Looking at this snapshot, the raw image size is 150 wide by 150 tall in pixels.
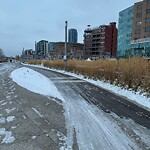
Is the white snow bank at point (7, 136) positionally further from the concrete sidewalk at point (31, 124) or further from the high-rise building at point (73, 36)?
the high-rise building at point (73, 36)

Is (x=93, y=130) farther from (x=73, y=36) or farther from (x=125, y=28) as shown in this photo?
(x=73, y=36)

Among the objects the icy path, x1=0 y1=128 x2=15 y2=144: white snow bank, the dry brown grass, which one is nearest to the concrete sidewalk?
x1=0 y1=128 x2=15 y2=144: white snow bank

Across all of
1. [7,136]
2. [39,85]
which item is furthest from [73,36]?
[7,136]

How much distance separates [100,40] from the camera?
110 metres

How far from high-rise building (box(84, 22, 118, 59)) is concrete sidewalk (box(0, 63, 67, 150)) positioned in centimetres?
9904

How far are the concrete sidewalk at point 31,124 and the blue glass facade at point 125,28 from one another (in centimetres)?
7838

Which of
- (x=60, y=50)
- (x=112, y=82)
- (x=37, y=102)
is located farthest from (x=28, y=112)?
(x=60, y=50)

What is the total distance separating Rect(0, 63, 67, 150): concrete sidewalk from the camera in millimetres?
4176

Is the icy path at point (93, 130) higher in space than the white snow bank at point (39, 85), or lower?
lower

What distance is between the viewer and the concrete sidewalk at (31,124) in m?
4.18

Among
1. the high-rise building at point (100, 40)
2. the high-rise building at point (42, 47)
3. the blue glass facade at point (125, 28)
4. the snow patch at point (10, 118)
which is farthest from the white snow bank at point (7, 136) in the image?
the high-rise building at point (42, 47)

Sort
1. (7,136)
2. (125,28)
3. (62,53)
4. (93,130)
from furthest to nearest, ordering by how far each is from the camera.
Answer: (125,28)
(62,53)
(93,130)
(7,136)

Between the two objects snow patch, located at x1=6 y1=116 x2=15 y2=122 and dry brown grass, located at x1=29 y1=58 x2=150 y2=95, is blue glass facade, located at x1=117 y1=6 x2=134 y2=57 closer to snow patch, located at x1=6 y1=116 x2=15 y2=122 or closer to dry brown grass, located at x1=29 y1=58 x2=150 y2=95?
dry brown grass, located at x1=29 y1=58 x2=150 y2=95

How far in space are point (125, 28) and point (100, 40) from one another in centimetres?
2283
